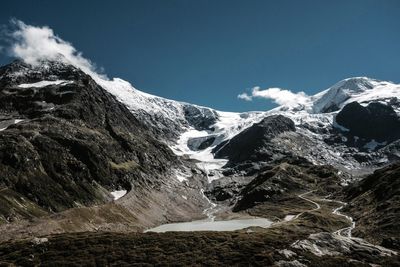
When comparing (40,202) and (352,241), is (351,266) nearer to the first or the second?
(352,241)

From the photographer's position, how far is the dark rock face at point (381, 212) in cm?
12206

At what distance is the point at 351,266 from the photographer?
2234 inches

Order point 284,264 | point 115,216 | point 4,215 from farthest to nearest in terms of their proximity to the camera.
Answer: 1. point 115,216
2. point 4,215
3. point 284,264

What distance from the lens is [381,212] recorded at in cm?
15100

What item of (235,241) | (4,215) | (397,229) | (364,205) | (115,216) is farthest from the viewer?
(115,216)

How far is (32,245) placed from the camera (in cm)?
6462

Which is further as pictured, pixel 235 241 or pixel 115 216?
pixel 115 216

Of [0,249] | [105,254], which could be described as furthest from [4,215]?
[105,254]

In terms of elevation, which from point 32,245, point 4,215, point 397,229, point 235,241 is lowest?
point 397,229

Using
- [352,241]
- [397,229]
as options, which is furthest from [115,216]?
[352,241]

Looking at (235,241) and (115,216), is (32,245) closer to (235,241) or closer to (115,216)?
(235,241)

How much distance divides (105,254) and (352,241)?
119ft

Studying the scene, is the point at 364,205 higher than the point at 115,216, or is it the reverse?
the point at 115,216

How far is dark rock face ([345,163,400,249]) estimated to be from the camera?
400ft
